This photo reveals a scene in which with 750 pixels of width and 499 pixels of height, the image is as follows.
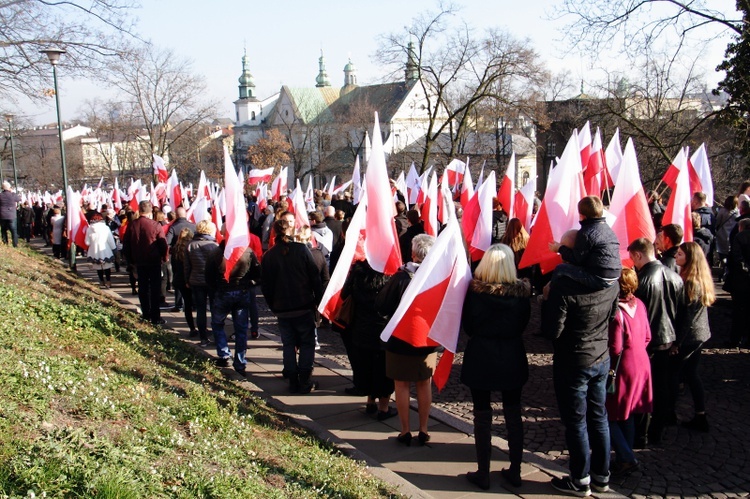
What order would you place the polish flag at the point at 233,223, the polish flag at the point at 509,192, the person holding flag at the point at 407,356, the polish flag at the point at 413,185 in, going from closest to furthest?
the person holding flag at the point at 407,356 < the polish flag at the point at 233,223 < the polish flag at the point at 509,192 < the polish flag at the point at 413,185

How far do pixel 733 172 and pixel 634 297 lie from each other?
2565 centimetres

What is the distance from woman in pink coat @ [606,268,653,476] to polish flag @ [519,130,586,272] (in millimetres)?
1305

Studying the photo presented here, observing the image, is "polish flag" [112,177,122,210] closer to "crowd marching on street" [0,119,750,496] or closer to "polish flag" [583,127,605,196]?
"crowd marching on street" [0,119,750,496]

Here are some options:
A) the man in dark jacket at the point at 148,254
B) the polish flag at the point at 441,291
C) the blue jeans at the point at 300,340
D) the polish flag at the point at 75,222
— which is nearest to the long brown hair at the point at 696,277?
the polish flag at the point at 441,291

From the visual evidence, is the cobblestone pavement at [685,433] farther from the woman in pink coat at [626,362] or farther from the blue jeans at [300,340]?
the blue jeans at [300,340]

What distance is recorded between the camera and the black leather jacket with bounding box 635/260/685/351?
5332 millimetres

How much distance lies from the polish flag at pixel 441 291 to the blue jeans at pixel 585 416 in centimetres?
86

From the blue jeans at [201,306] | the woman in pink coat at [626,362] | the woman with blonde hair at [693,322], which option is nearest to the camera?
the woman in pink coat at [626,362]

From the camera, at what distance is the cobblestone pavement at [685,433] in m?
4.89

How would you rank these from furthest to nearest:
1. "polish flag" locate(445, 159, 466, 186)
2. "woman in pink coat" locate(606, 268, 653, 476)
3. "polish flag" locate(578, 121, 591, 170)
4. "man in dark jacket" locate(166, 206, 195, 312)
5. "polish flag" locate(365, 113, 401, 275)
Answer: "polish flag" locate(445, 159, 466, 186) → "polish flag" locate(578, 121, 591, 170) → "man in dark jacket" locate(166, 206, 195, 312) → "polish flag" locate(365, 113, 401, 275) → "woman in pink coat" locate(606, 268, 653, 476)

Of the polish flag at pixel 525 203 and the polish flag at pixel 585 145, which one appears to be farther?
the polish flag at pixel 585 145

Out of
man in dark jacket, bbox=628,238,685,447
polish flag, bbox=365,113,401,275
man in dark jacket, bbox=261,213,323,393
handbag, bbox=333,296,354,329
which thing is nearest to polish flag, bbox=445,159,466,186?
man in dark jacket, bbox=261,213,323,393

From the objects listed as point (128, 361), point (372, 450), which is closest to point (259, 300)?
point (128, 361)

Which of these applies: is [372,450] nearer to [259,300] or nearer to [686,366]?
[686,366]
